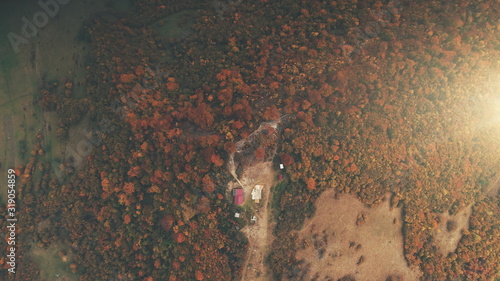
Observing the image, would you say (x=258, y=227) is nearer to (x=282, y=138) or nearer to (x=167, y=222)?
(x=282, y=138)

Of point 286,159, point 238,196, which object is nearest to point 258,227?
point 238,196

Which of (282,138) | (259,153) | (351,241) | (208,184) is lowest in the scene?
(351,241)

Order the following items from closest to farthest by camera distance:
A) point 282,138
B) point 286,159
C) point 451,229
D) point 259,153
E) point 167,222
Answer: point 286,159 → point 259,153 → point 282,138 → point 167,222 → point 451,229

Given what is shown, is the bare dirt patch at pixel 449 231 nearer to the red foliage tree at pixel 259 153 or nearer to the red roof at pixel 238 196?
the red foliage tree at pixel 259 153

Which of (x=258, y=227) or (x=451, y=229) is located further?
(x=451, y=229)

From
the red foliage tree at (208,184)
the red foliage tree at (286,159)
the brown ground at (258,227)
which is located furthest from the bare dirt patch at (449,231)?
the red foliage tree at (208,184)

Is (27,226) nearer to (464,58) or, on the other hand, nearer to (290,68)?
(290,68)
